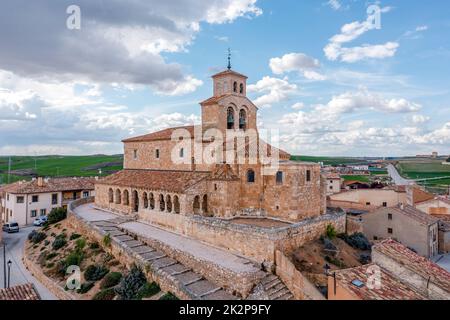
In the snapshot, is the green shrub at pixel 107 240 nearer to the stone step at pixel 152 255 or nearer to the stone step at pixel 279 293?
the stone step at pixel 152 255

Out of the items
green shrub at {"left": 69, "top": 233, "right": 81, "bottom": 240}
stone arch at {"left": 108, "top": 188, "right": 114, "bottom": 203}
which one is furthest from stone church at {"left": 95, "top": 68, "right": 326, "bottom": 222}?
green shrub at {"left": 69, "top": 233, "right": 81, "bottom": 240}

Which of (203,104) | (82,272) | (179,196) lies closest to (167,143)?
(203,104)

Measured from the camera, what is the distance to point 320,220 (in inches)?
862

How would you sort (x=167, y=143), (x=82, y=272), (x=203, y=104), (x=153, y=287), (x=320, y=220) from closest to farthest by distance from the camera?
(x=153, y=287) < (x=82, y=272) < (x=320, y=220) < (x=203, y=104) < (x=167, y=143)

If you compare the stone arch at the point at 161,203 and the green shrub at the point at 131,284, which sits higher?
the stone arch at the point at 161,203

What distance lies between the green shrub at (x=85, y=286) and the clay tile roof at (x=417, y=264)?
16570 millimetres

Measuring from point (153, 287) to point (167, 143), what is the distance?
1456cm

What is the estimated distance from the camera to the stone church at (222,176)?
22297mm

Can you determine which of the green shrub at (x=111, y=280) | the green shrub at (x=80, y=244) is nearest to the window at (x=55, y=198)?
the green shrub at (x=80, y=244)

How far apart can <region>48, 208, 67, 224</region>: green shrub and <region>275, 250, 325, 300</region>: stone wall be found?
2456 cm

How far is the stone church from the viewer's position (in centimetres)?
2230

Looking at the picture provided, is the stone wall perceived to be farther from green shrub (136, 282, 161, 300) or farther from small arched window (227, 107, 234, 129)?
small arched window (227, 107, 234, 129)

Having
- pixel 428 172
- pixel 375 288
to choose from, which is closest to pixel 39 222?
pixel 375 288
